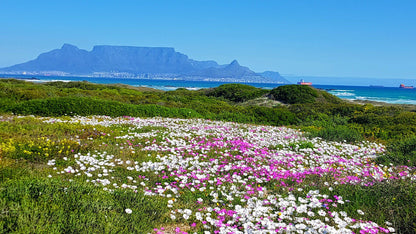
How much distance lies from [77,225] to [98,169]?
4.36 metres

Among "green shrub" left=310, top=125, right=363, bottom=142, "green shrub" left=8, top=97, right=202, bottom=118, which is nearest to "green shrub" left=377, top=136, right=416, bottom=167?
"green shrub" left=310, top=125, right=363, bottom=142

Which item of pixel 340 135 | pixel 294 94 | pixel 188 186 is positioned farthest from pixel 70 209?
pixel 294 94

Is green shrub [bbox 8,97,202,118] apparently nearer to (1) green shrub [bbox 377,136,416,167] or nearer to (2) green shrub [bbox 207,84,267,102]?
(1) green shrub [bbox 377,136,416,167]

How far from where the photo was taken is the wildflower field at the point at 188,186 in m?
4.44

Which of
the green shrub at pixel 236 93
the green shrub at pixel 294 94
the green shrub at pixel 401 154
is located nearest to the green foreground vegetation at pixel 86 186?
the green shrub at pixel 401 154

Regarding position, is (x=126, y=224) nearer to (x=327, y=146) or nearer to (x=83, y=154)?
(x=83, y=154)

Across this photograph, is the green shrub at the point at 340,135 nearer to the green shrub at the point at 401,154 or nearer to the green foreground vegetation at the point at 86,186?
the green foreground vegetation at the point at 86,186

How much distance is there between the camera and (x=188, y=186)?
23.2 feet

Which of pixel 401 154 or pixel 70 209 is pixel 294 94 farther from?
pixel 70 209

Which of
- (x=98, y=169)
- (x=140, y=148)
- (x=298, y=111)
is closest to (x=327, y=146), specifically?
(x=140, y=148)

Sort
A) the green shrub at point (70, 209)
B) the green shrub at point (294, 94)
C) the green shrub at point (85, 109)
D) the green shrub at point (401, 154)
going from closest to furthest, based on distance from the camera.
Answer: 1. the green shrub at point (70, 209)
2. the green shrub at point (401, 154)
3. the green shrub at point (85, 109)
4. the green shrub at point (294, 94)

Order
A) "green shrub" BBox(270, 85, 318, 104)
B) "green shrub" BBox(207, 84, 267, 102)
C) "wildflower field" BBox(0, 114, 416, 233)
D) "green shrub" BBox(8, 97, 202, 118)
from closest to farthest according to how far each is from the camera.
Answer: "wildflower field" BBox(0, 114, 416, 233) → "green shrub" BBox(8, 97, 202, 118) → "green shrub" BBox(270, 85, 318, 104) → "green shrub" BBox(207, 84, 267, 102)

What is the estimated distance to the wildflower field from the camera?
4.44 m

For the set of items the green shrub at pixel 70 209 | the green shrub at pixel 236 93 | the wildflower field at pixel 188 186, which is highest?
the green shrub at pixel 70 209
